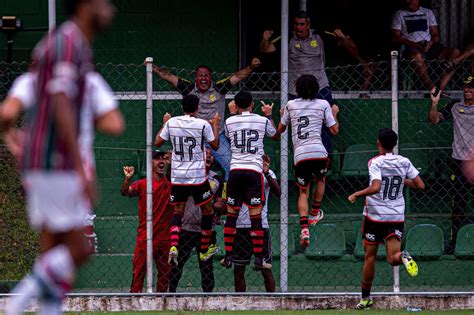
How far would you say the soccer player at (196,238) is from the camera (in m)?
13.1

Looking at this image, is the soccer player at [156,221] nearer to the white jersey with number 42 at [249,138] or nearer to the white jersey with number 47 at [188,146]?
the white jersey with number 47 at [188,146]

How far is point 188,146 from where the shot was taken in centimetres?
1288

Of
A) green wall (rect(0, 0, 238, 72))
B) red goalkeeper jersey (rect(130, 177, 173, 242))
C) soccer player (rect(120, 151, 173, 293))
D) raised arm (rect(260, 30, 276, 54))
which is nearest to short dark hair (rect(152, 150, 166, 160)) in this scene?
soccer player (rect(120, 151, 173, 293))

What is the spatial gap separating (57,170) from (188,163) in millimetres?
6844

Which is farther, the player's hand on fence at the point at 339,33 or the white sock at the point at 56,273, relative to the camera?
the player's hand on fence at the point at 339,33

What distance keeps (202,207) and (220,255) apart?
125 centimetres

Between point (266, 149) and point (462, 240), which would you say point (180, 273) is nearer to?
point (266, 149)

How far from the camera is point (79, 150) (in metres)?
6.17

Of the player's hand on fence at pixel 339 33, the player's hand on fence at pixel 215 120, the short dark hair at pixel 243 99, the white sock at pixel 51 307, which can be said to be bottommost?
the white sock at pixel 51 307

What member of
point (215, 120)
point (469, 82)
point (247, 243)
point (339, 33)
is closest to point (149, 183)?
point (215, 120)

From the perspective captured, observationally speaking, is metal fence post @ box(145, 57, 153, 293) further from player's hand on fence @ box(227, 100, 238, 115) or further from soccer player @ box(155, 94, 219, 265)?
player's hand on fence @ box(227, 100, 238, 115)

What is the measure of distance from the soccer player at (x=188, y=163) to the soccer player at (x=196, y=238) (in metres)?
0.28

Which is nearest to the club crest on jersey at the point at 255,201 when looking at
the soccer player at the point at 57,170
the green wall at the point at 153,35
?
the green wall at the point at 153,35

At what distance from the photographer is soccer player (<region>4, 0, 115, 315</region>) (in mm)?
6078
